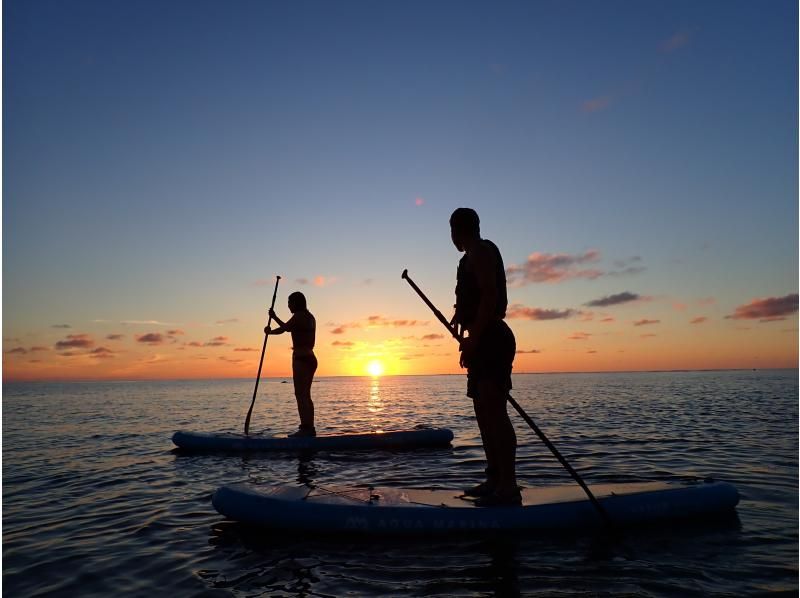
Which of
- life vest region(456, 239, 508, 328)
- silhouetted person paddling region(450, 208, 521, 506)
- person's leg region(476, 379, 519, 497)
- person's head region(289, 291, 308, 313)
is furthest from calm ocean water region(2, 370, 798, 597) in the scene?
person's head region(289, 291, 308, 313)

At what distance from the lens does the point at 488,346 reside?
232 inches

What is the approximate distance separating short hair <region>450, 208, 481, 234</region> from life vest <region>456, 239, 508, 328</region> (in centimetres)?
20

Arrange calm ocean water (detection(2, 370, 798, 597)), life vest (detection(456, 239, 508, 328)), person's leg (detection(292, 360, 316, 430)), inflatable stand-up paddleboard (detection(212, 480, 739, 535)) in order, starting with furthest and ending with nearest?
person's leg (detection(292, 360, 316, 430))
life vest (detection(456, 239, 508, 328))
inflatable stand-up paddleboard (detection(212, 480, 739, 535))
calm ocean water (detection(2, 370, 798, 597))

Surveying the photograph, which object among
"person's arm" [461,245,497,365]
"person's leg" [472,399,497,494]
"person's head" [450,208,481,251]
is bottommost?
"person's leg" [472,399,497,494]

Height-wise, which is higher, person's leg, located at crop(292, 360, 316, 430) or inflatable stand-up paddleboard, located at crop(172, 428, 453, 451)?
person's leg, located at crop(292, 360, 316, 430)

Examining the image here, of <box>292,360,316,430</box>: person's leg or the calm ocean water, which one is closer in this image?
the calm ocean water

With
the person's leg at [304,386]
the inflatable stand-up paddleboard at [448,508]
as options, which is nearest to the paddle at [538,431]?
the inflatable stand-up paddleboard at [448,508]

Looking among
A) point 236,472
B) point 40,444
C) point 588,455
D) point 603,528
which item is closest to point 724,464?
point 588,455

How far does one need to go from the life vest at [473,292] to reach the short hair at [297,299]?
6.33 metres

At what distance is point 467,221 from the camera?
241 inches

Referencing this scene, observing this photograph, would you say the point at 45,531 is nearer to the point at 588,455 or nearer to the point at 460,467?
the point at 460,467

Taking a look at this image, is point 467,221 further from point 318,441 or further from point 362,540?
point 318,441

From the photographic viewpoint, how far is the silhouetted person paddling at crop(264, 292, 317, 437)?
11.9 m

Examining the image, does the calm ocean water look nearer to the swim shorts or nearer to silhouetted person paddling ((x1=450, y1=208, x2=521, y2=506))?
silhouetted person paddling ((x1=450, y1=208, x2=521, y2=506))
